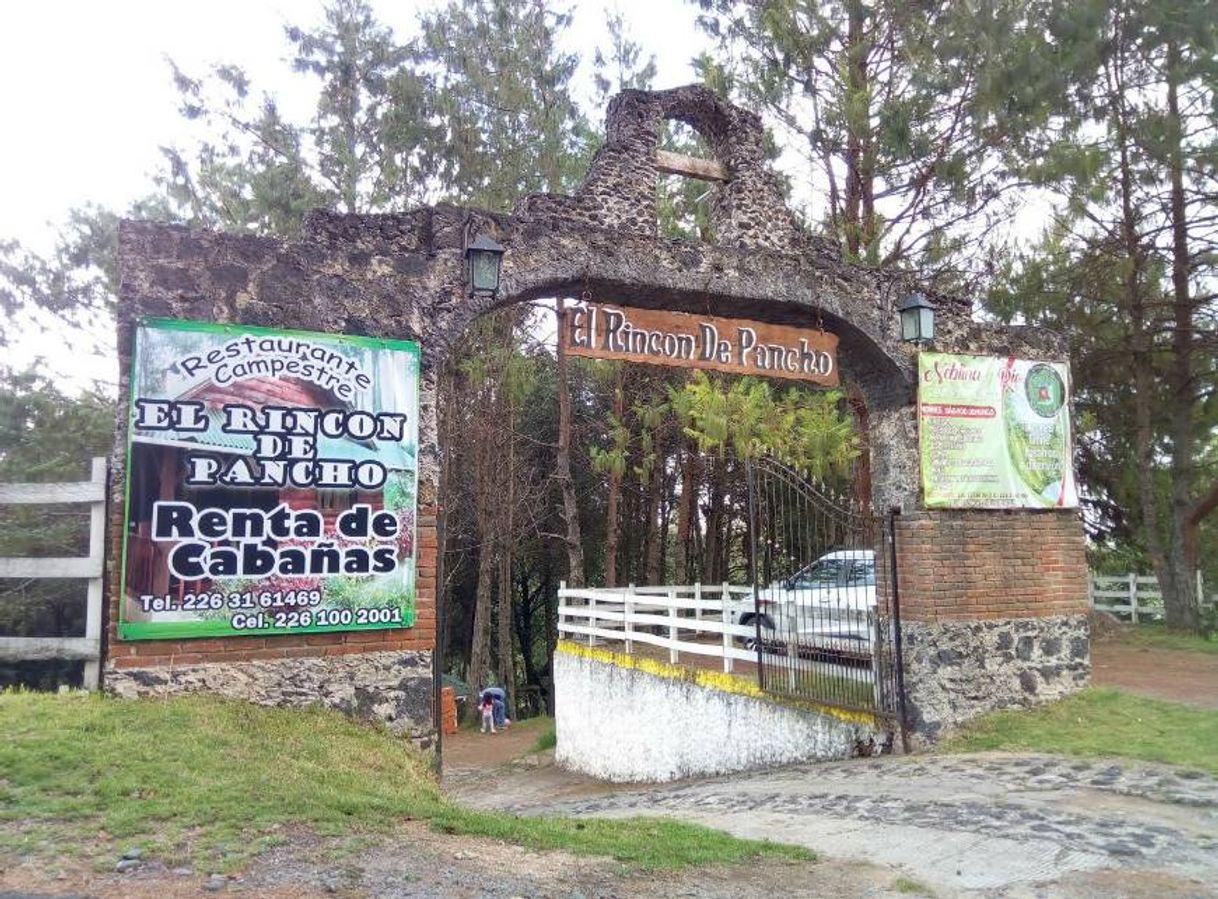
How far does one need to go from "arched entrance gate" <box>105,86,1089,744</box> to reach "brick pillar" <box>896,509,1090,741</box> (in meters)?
0.02

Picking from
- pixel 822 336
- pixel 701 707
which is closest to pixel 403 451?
pixel 822 336

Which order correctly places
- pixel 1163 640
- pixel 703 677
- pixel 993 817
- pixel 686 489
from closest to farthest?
pixel 993 817 → pixel 703 677 → pixel 1163 640 → pixel 686 489

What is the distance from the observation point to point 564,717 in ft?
50.4

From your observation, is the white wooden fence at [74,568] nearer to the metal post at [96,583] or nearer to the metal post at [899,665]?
the metal post at [96,583]

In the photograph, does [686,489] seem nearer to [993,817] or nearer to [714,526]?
[714,526]

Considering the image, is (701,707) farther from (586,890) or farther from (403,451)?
(586,890)

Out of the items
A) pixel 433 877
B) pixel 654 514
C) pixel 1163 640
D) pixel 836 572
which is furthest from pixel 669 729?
pixel 654 514

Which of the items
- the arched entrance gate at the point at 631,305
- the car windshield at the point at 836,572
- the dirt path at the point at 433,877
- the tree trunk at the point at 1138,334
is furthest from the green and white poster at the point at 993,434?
the tree trunk at the point at 1138,334

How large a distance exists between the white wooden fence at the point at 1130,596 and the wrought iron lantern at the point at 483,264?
16.7 m

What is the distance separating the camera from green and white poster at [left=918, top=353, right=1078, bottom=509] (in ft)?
27.8

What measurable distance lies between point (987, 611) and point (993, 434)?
5.21 feet

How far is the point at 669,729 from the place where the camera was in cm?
1199

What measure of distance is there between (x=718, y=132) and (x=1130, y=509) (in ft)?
52.9

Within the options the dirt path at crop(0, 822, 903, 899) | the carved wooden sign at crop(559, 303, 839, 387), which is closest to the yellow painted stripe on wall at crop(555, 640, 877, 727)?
the carved wooden sign at crop(559, 303, 839, 387)
